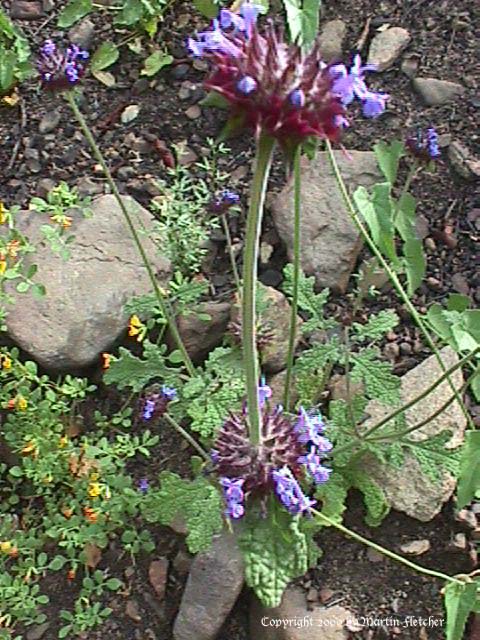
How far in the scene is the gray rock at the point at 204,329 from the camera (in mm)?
1986

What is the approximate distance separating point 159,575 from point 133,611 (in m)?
0.08

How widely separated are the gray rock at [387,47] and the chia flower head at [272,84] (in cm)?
133

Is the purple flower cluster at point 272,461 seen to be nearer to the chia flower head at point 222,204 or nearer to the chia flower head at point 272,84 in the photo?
the chia flower head at point 272,84

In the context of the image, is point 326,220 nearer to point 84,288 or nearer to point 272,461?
point 84,288

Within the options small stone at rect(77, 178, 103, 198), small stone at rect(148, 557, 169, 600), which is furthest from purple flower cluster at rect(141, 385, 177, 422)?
small stone at rect(77, 178, 103, 198)

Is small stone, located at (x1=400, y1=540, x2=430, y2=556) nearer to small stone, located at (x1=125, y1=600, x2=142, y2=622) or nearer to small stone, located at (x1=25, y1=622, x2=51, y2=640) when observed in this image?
small stone, located at (x1=125, y1=600, x2=142, y2=622)

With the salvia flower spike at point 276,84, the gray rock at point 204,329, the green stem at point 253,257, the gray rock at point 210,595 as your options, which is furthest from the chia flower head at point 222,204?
the salvia flower spike at point 276,84

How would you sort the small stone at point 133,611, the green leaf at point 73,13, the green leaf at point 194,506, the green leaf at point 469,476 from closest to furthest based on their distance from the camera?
the green leaf at point 469,476 → the green leaf at point 194,506 → the small stone at point 133,611 → the green leaf at point 73,13

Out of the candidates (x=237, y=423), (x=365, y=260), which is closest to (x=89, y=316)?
(x=365, y=260)

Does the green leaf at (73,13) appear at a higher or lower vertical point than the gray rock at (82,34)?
higher

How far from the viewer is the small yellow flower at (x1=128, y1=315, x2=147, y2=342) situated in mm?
1891

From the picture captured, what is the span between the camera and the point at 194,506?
62.7 inches

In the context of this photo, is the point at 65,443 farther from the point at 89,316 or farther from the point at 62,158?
the point at 62,158

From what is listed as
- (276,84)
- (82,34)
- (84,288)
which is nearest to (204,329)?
(84,288)
